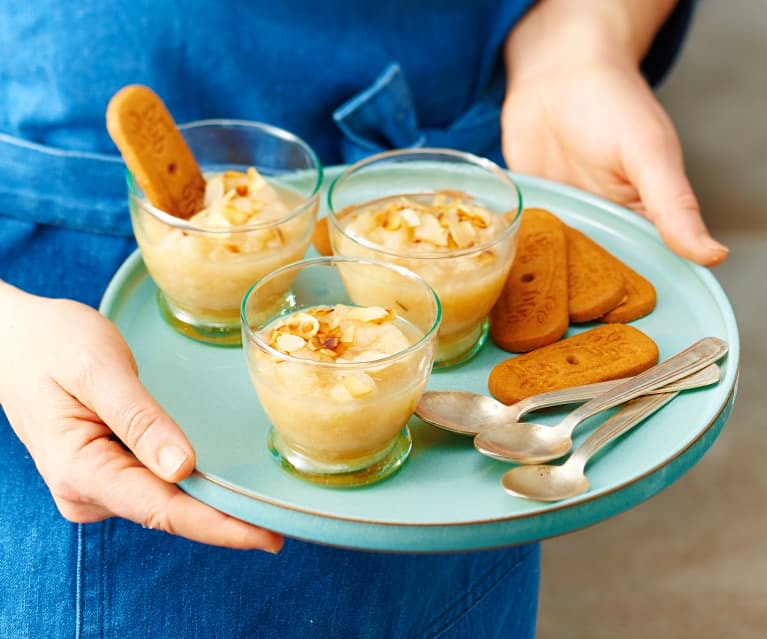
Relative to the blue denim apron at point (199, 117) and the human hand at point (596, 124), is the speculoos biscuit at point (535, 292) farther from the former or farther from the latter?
the blue denim apron at point (199, 117)

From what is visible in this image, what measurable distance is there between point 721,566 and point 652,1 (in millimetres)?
968

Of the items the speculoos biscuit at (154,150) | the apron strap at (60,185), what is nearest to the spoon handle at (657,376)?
the speculoos biscuit at (154,150)

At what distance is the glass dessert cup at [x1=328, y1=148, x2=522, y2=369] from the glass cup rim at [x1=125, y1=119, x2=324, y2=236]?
1.1 inches

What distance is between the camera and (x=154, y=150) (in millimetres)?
985

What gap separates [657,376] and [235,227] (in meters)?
0.40

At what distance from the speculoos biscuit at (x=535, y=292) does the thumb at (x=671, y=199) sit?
0.33ft

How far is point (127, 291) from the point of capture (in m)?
1.04

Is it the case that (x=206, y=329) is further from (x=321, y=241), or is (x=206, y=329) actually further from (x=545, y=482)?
(x=545, y=482)

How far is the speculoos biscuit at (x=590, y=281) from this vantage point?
0.99m

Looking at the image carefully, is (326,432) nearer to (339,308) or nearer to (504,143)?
(339,308)

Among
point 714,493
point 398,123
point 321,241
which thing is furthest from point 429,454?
point 714,493

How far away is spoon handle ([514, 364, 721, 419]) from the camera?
2.82 feet

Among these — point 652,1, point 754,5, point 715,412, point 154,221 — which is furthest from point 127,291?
point 754,5

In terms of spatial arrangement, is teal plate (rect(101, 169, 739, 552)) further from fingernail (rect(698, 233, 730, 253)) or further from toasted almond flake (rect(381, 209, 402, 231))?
toasted almond flake (rect(381, 209, 402, 231))
